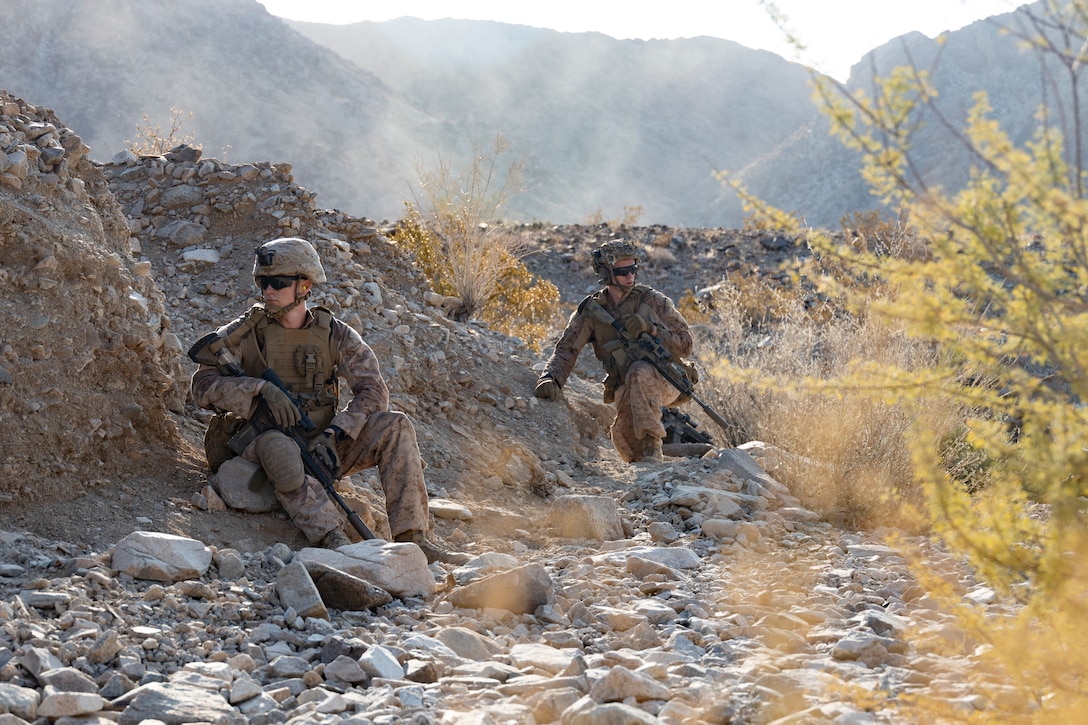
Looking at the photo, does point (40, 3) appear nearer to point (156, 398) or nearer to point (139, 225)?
point (139, 225)

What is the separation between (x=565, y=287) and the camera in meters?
16.3

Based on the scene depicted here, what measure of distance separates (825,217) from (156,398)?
38.1 metres

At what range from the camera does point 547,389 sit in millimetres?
7223

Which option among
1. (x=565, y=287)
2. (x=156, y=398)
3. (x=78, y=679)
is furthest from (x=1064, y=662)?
(x=565, y=287)

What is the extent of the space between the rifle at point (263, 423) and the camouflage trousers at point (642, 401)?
117 inches

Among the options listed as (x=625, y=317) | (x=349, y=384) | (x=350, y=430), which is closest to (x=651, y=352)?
(x=625, y=317)

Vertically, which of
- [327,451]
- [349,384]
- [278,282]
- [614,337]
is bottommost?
[327,451]

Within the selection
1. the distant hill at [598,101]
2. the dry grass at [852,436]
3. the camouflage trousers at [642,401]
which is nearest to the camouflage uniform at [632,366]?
the camouflage trousers at [642,401]

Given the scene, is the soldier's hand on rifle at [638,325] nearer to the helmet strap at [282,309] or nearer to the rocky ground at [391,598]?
the rocky ground at [391,598]

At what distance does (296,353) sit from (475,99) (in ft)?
173

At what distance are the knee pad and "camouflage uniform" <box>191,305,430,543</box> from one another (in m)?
0.02

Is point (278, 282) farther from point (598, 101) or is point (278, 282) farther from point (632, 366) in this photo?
point (598, 101)

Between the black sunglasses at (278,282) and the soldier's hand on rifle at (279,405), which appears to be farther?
the black sunglasses at (278,282)

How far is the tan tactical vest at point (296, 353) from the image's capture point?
449 cm
